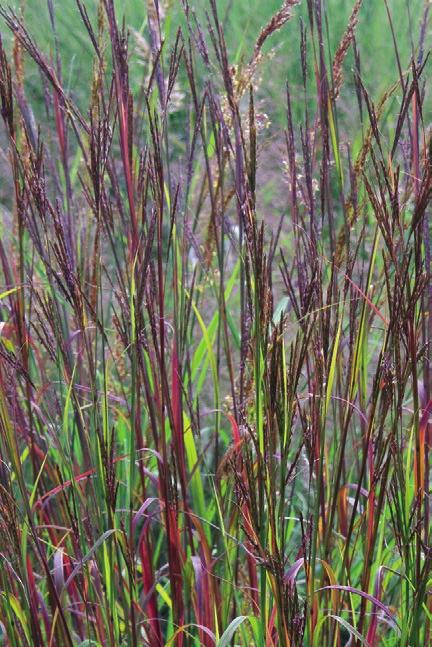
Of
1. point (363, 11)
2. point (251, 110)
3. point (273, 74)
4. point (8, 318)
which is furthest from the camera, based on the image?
point (363, 11)

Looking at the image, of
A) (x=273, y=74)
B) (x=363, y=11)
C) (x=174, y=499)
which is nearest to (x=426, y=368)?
Answer: (x=174, y=499)

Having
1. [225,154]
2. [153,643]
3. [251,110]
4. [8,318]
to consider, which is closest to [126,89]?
[251,110]

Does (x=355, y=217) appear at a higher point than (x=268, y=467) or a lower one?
higher

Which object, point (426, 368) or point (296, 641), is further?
point (426, 368)

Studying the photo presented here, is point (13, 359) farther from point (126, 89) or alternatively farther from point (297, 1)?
point (297, 1)

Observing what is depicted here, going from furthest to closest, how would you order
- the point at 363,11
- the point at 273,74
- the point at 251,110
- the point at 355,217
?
the point at 363,11 < the point at 273,74 < the point at 355,217 < the point at 251,110

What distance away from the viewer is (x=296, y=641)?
31.4 inches

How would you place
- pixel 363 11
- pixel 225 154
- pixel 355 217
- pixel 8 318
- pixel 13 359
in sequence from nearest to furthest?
pixel 13 359, pixel 355 217, pixel 225 154, pixel 8 318, pixel 363 11

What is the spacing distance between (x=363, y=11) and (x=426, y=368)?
9.94ft

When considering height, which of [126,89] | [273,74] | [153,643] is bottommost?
[153,643]

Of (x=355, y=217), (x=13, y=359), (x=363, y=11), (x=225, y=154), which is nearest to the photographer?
(x=13, y=359)

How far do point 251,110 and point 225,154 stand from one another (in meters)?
0.34

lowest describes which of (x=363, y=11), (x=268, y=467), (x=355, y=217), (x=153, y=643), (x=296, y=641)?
(x=153, y=643)

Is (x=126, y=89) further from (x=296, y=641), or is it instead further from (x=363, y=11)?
(x=363, y=11)
